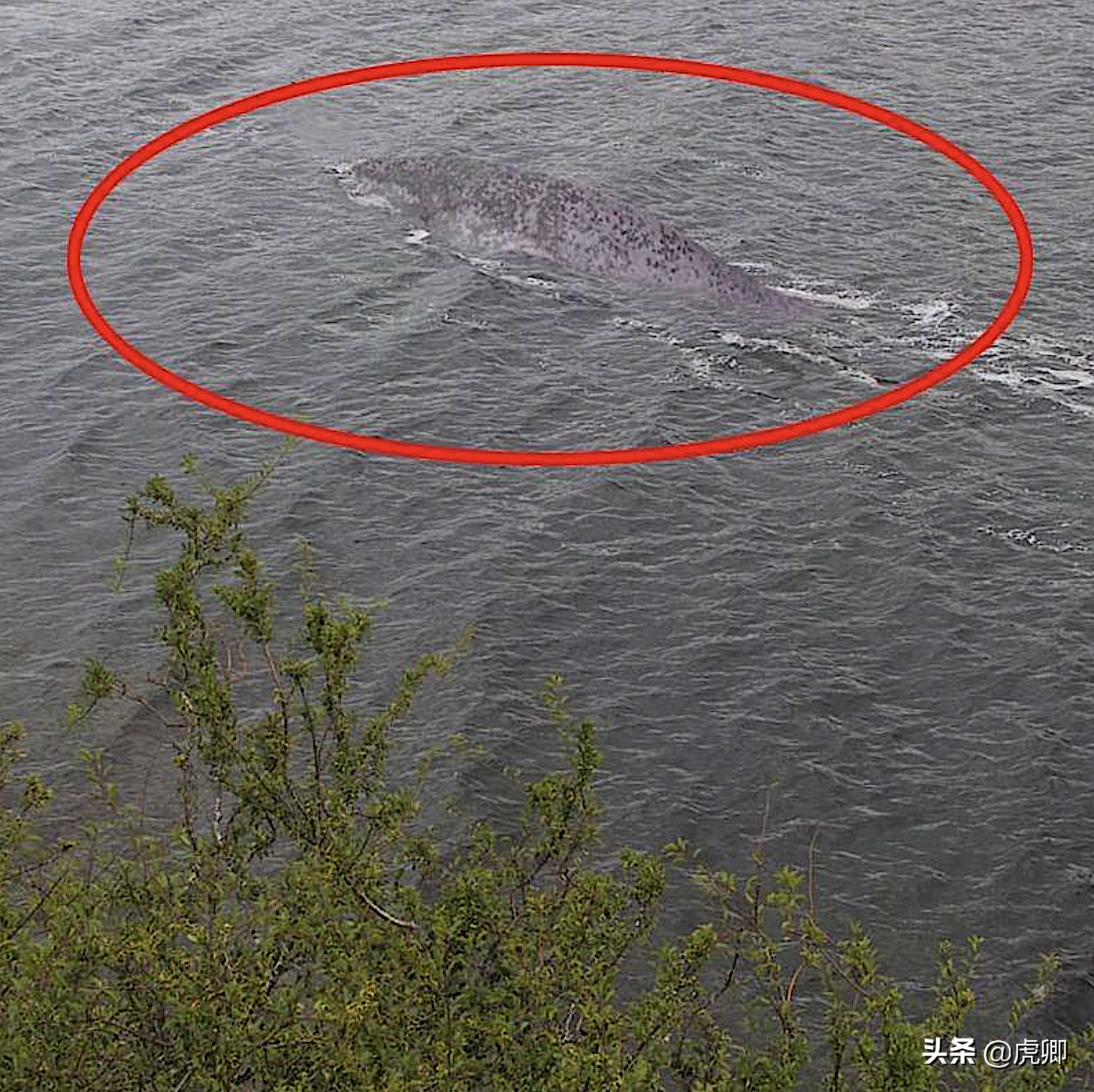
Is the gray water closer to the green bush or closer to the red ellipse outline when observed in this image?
the red ellipse outline

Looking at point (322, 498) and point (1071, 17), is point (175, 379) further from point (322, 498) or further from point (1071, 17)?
point (1071, 17)

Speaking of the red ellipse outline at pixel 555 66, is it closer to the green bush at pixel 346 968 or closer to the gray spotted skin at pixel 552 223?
the gray spotted skin at pixel 552 223

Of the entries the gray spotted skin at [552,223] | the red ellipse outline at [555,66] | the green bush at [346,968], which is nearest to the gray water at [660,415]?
the red ellipse outline at [555,66]

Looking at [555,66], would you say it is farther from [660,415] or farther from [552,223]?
[660,415]

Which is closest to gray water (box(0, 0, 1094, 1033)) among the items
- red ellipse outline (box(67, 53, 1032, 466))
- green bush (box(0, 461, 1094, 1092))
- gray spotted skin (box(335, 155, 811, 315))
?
red ellipse outline (box(67, 53, 1032, 466))

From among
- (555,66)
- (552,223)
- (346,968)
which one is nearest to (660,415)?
(552,223)

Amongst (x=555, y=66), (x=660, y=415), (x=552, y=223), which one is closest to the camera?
(x=660, y=415)
